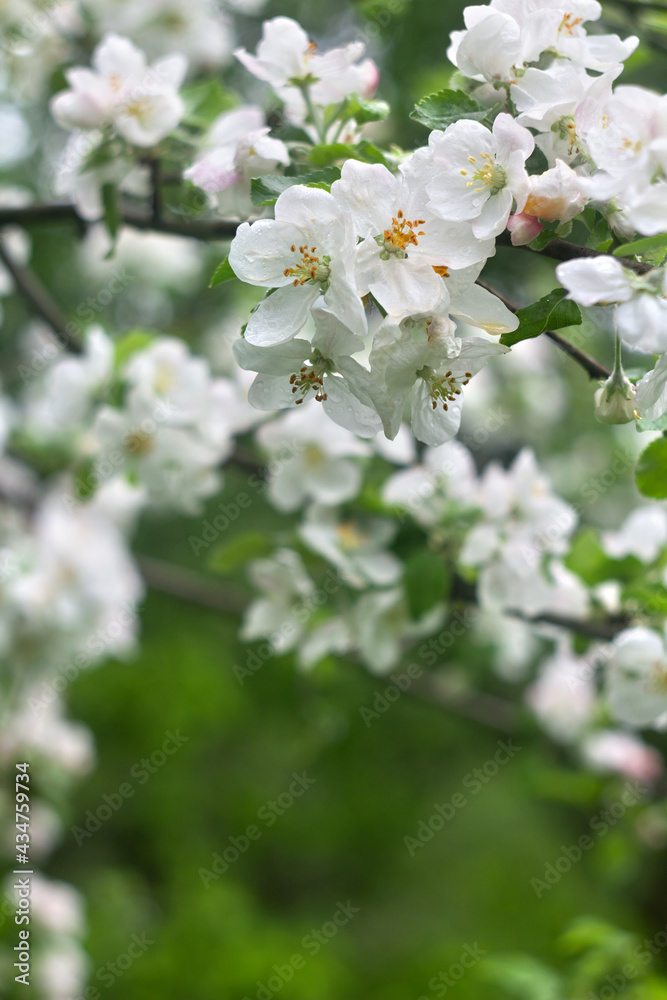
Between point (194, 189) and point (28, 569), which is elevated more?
point (194, 189)

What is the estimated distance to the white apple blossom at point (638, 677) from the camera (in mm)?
1014

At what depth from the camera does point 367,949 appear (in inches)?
189

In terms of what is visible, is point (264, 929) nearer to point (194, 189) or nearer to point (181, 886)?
point (181, 886)

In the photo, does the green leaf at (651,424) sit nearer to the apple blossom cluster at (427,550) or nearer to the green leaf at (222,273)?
the green leaf at (222,273)

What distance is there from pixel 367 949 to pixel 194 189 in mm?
4830

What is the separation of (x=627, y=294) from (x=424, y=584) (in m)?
0.61

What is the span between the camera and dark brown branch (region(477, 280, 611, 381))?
656 mm

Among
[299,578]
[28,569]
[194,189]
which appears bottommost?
[28,569]

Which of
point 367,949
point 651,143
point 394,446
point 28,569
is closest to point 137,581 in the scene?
point 28,569

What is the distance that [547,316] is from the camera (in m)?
0.62

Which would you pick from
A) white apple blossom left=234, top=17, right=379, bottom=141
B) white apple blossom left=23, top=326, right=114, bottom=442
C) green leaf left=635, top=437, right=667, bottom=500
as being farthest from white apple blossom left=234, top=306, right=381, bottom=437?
white apple blossom left=23, top=326, right=114, bottom=442

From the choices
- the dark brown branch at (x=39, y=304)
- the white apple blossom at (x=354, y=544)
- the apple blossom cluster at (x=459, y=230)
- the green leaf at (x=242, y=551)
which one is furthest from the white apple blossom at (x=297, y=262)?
the dark brown branch at (x=39, y=304)

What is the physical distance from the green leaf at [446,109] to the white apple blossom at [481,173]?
0.06m
